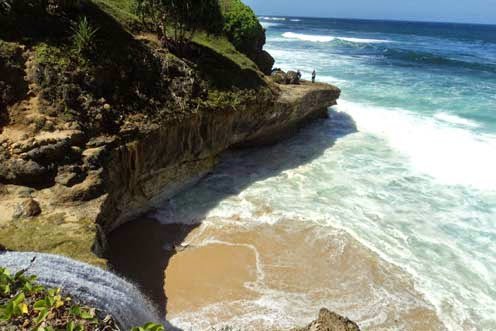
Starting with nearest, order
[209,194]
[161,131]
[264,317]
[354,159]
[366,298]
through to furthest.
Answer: [264,317] < [366,298] < [161,131] < [209,194] < [354,159]

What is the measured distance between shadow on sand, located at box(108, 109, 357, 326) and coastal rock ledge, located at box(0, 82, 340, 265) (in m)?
0.46

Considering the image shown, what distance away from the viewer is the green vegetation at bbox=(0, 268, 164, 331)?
3701 millimetres

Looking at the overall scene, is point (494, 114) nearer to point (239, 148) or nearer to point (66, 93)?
point (239, 148)

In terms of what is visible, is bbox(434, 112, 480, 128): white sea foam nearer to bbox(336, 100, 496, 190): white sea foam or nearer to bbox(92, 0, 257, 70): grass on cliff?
bbox(336, 100, 496, 190): white sea foam

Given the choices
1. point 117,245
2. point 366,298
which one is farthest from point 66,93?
point 366,298

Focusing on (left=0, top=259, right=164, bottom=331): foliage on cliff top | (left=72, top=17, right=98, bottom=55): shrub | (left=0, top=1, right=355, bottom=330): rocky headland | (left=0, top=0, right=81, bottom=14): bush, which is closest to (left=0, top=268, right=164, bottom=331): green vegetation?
(left=0, top=259, right=164, bottom=331): foliage on cliff top

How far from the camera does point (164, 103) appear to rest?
12.4 metres

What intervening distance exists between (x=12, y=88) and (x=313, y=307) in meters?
9.68

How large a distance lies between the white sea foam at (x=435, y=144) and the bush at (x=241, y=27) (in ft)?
21.4

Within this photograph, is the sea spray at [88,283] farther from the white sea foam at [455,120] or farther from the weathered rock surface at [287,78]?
the white sea foam at [455,120]

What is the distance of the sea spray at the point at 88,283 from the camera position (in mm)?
5703

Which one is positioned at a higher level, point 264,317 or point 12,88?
point 12,88

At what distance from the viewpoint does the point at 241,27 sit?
21.2 metres

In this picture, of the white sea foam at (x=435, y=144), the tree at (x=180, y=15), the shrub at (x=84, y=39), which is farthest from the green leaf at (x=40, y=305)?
the white sea foam at (x=435, y=144)
